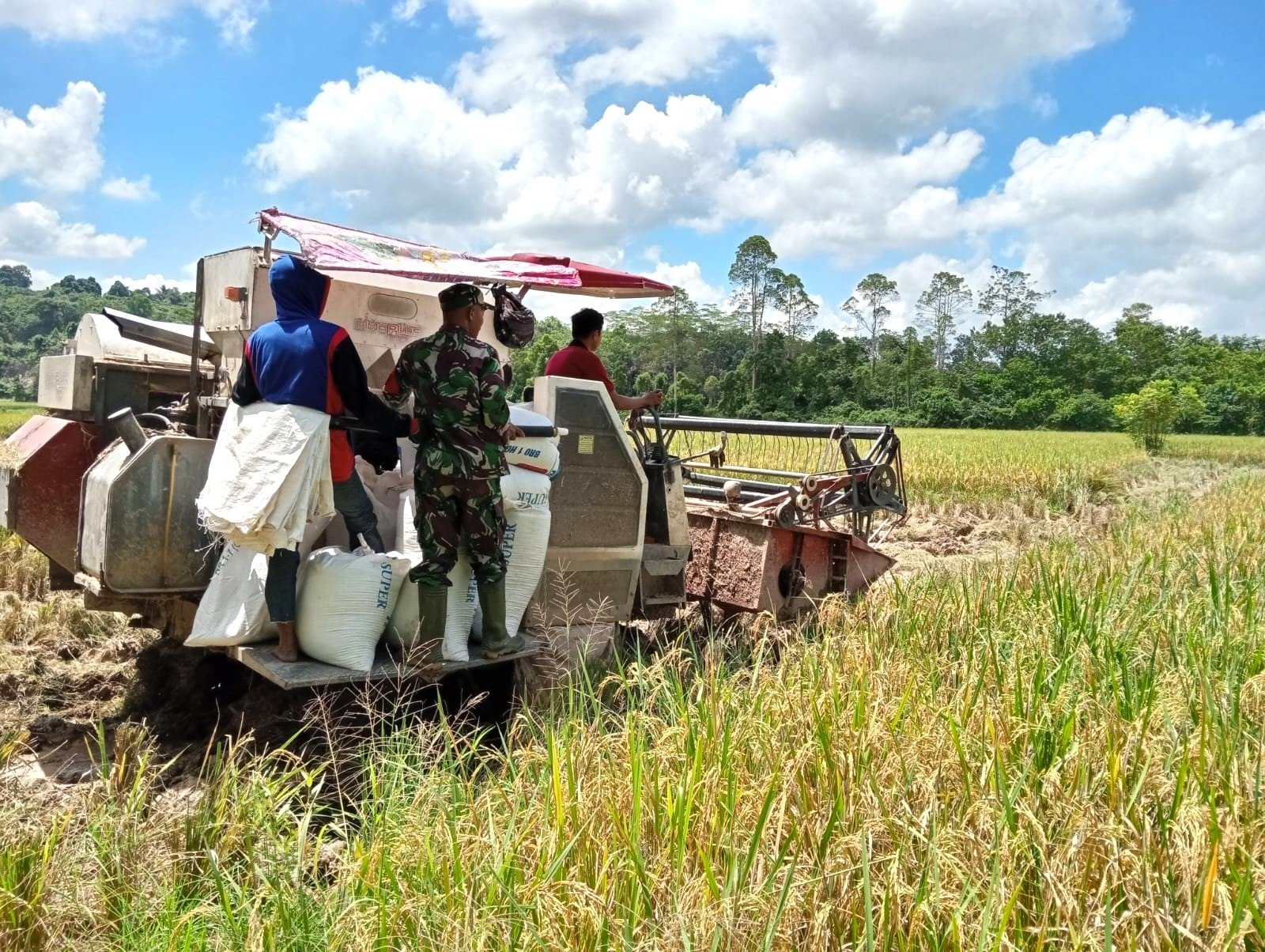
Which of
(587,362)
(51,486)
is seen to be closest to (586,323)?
(587,362)

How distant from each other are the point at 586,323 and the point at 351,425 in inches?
67.0

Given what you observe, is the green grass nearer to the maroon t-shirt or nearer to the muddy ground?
the muddy ground

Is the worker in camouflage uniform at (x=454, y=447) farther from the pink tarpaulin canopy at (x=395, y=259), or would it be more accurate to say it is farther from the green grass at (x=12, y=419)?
the green grass at (x=12, y=419)

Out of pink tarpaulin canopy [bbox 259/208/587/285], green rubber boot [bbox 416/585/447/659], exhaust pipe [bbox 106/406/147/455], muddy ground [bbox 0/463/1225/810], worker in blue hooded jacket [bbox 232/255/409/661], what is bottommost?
muddy ground [bbox 0/463/1225/810]

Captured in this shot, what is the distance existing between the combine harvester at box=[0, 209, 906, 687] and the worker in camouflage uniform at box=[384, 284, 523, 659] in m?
0.24

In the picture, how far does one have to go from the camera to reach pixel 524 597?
A: 4.30 meters

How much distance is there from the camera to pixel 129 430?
3.86 meters

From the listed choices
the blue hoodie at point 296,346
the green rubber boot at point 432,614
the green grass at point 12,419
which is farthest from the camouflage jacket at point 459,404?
the green grass at point 12,419

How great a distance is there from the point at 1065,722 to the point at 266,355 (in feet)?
9.98

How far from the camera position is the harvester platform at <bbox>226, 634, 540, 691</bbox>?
3.55 metres

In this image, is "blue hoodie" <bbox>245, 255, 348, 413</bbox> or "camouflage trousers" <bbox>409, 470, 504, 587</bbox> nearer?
"blue hoodie" <bbox>245, 255, 348, 413</bbox>

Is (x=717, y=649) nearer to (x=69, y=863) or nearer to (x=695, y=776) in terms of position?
(x=695, y=776)

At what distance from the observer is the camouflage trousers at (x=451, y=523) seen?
3.86m

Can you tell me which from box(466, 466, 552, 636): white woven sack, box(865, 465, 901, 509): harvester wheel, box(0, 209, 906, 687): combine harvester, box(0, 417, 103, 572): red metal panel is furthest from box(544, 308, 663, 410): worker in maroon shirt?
box(865, 465, 901, 509): harvester wheel
